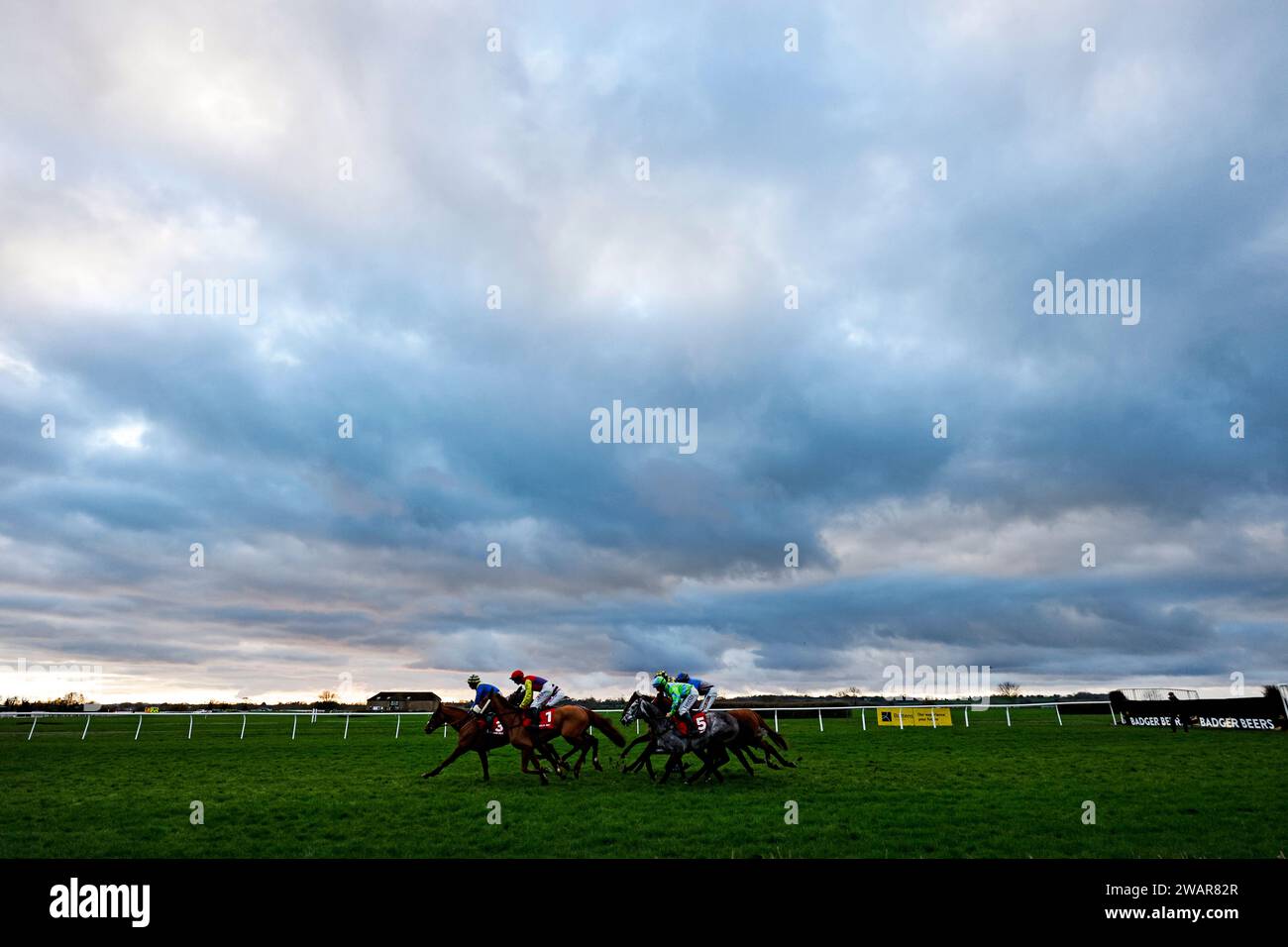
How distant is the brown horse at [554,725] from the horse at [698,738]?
1023 mm

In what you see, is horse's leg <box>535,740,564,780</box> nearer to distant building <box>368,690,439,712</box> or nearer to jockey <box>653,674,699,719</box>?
jockey <box>653,674,699,719</box>

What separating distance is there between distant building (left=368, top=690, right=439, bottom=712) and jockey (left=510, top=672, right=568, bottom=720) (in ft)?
278

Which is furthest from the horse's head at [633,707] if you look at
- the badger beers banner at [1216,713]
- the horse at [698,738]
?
the badger beers banner at [1216,713]

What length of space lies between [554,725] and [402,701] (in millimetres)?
105905

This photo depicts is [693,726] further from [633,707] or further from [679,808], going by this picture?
[679,808]

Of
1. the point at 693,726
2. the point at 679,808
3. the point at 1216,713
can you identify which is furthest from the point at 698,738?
the point at 1216,713

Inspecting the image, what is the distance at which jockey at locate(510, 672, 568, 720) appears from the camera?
55.2ft

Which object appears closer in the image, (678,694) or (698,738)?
(698,738)

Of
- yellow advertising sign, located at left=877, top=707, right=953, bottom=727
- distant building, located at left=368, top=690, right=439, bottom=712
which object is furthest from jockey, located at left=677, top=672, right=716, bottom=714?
distant building, located at left=368, top=690, right=439, bottom=712

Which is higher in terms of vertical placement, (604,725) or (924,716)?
(604,725)

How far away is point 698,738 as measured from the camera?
15641 mm

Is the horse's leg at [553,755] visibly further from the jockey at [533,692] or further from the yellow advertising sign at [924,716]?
the yellow advertising sign at [924,716]
